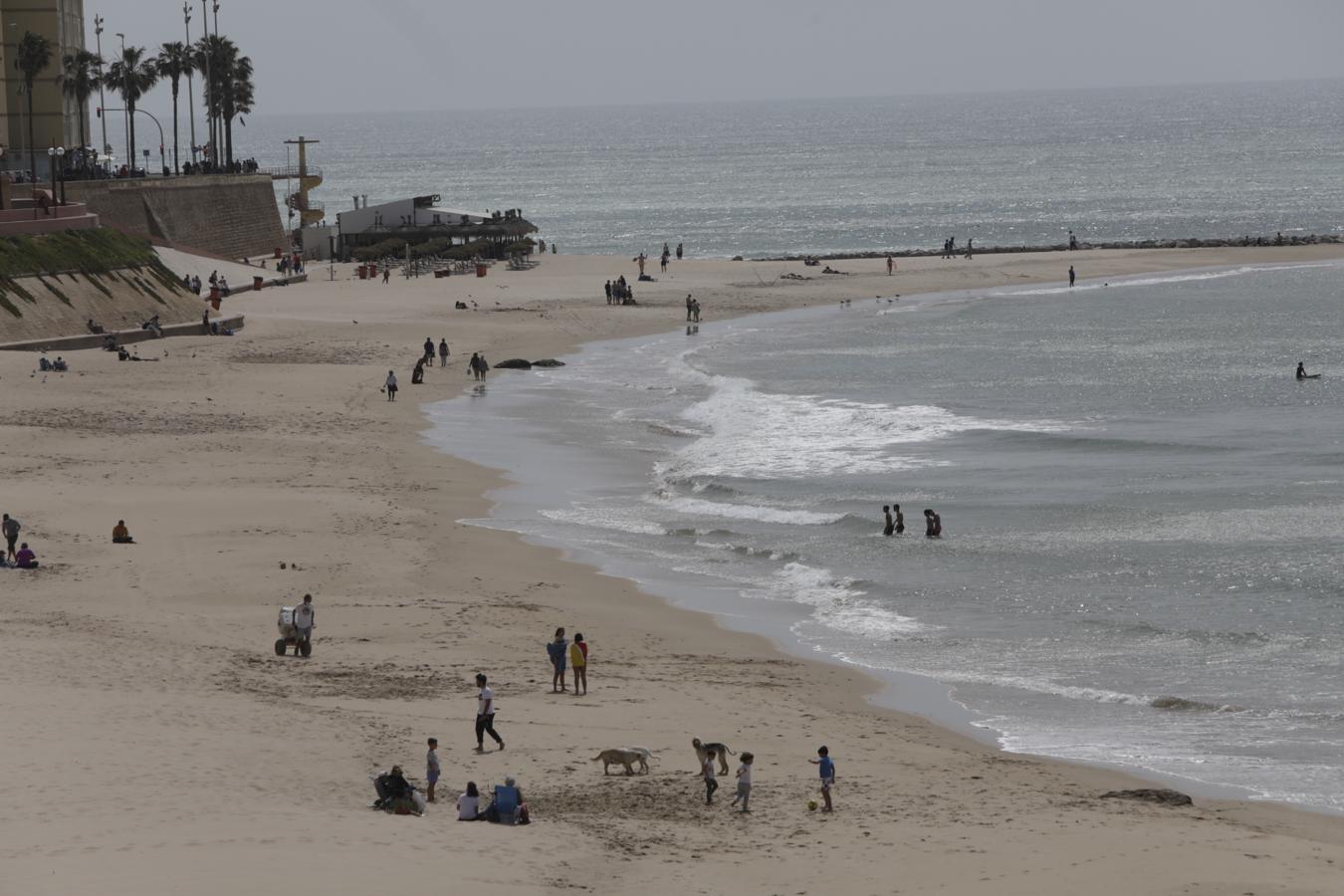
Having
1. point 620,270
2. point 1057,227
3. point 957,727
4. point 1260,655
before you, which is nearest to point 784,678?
point 957,727

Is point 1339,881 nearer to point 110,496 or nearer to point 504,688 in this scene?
point 504,688

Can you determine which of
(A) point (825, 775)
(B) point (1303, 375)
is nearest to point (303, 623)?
(A) point (825, 775)

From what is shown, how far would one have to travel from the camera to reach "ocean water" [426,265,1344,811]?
23.1 m

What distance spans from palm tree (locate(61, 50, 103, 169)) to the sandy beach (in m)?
45.6

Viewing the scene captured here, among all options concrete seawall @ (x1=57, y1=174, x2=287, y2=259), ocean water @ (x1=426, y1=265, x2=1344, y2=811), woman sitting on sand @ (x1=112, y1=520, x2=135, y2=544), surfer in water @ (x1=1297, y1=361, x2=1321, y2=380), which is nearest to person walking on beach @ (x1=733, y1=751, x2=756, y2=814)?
ocean water @ (x1=426, y1=265, x2=1344, y2=811)

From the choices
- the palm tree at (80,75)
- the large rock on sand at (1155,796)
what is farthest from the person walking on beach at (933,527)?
the palm tree at (80,75)

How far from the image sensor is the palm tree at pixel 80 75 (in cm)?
7925

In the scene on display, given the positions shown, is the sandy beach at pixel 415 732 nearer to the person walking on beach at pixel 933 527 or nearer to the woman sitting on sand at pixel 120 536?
the woman sitting on sand at pixel 120 536

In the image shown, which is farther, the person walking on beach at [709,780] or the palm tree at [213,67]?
the palm tree at [213,67]

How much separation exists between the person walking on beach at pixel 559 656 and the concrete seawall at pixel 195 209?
47.3 meters

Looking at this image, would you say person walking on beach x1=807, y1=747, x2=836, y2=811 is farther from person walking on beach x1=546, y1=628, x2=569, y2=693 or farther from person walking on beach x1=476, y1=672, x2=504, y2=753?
Answer: person walking on beach x1=546, y1=628, x2=569, y2=693

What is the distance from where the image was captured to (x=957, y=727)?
21844 mm

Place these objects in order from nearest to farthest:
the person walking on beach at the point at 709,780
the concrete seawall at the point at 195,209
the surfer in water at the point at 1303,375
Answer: the person walking on beach at the point at 709,780, the surfer in water at the point at 1303,375, the concrete seawall at the point at 195,209

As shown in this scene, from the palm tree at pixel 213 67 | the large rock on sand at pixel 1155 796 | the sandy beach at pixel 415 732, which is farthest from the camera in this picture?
the palm tree at pixel 213 67
